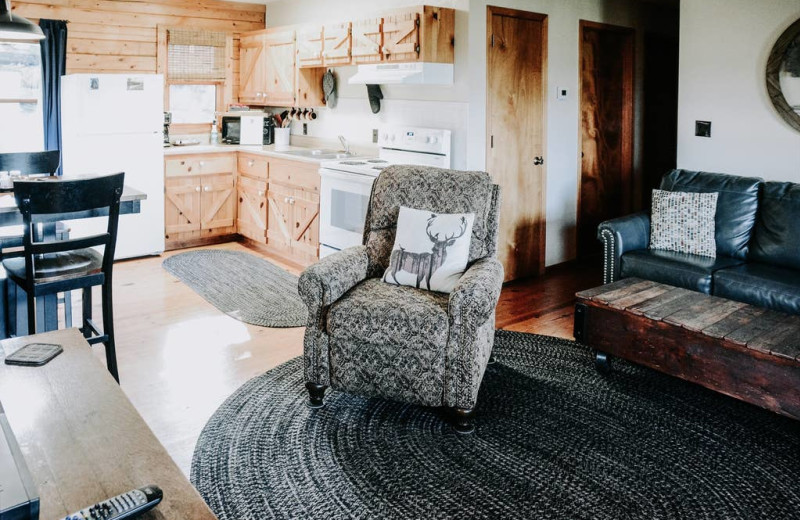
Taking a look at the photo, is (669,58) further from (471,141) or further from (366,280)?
(366,280)

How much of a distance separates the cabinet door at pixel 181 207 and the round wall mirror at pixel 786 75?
15.0 feet

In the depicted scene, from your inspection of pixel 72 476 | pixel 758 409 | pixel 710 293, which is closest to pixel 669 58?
pixel 710 293

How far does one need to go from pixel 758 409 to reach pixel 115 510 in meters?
2.79

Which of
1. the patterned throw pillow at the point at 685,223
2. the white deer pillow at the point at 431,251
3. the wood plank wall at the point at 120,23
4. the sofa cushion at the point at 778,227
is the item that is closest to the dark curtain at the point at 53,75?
the wood plank wall at the point at 120,23

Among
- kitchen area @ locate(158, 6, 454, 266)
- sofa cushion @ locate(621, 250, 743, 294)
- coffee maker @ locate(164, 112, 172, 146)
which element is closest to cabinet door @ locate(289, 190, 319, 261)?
kitchen area @ locate(158, 6, 454, 266)

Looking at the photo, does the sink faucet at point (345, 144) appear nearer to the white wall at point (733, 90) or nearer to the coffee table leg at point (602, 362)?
the white wall at point (733, 90)

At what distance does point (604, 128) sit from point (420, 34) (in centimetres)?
213

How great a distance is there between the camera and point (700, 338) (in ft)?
9.39

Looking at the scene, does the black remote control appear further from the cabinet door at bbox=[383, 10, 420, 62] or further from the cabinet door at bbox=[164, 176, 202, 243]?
the cabinet door at bbox=[164, 176, 202, 243]

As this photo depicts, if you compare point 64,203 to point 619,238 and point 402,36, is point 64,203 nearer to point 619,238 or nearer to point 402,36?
point 402,36

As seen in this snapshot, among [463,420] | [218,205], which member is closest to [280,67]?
[218,205]

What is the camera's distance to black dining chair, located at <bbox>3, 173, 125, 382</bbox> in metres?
2.76

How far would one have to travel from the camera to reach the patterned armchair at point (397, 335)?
8.89 ft

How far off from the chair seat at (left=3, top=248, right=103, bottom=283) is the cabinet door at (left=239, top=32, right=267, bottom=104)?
3.54 meters
